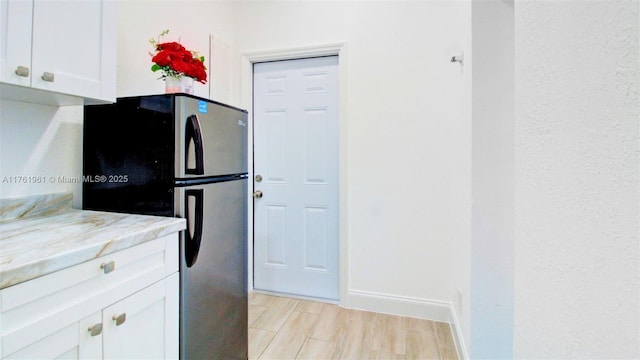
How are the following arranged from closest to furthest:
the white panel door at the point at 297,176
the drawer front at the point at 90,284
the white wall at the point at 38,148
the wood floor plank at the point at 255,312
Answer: the drawer front at the point at 90,284 → the white wall at the point at 38,148 → the wood floor plank at the point at 255,312 → the white panel door at the point at 297,176

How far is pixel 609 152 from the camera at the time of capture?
0.48 meters

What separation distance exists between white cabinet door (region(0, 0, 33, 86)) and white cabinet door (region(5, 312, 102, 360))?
81 centimetres

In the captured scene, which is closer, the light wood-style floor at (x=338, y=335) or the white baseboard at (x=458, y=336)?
the white baseboard at (x=458, y=336)

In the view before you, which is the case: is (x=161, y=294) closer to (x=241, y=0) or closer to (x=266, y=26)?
(x=266, y=26)

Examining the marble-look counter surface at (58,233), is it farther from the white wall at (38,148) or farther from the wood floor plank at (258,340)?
the wood floor plank at (258,340)

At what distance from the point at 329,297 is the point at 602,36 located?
2519 millimetres

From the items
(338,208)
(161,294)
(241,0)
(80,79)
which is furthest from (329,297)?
(241,0)

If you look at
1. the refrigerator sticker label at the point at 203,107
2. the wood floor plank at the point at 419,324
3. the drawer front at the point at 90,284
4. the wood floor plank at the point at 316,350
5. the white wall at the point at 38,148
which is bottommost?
the wood floor plank at the point at 316,350

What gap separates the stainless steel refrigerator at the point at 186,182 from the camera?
1.29 metres

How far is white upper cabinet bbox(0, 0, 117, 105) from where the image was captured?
3.27 feet

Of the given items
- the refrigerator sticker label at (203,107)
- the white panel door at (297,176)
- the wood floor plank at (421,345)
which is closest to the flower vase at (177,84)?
the refrigerator sticker label at (203,107)

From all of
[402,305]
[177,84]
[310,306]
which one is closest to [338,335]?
[310,306]

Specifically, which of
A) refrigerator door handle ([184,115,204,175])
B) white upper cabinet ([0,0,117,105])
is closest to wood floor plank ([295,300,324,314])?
refrigerator door handle ([184,115,204,175])

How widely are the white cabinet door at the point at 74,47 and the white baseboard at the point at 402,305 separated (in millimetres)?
2181
